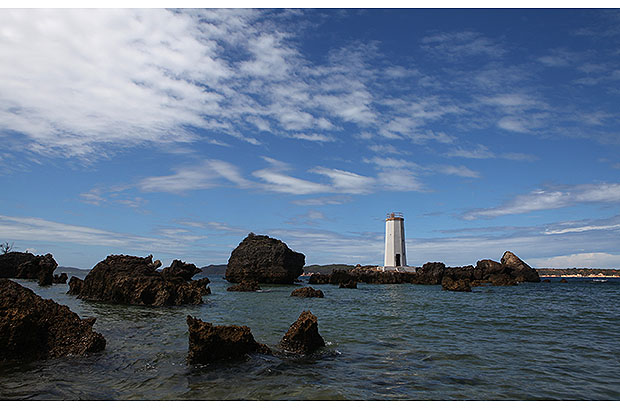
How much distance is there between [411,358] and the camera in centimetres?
993

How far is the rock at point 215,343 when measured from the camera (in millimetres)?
8906

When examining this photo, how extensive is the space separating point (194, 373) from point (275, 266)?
1967 inches

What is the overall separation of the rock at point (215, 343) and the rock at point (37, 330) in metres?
3.02

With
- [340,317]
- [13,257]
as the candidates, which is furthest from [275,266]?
[13,257]

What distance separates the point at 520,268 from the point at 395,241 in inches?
965

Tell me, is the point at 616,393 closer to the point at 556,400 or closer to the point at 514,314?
the point at 556,400

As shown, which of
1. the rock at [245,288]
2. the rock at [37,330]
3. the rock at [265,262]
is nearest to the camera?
the rock at [37,330]

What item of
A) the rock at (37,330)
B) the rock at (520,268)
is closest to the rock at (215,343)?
the rock at (37,330)

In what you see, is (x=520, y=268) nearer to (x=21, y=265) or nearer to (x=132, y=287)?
(x=132, y=287)

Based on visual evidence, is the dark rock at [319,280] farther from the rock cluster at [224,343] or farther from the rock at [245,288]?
the rock cluster at [224,343]

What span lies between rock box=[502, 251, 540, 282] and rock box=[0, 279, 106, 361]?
76.1 metres

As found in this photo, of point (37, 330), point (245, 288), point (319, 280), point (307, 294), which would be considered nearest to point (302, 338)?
point (37, 330)

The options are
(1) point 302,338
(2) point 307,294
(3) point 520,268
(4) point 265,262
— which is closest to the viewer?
(1) point 302,338

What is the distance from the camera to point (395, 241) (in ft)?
232
